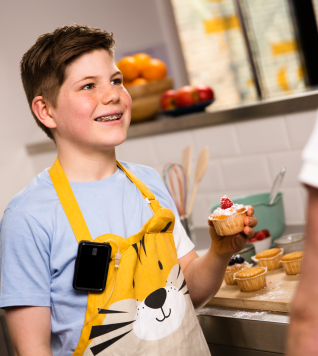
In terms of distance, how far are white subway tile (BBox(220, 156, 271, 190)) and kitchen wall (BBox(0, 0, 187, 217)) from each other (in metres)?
1.03

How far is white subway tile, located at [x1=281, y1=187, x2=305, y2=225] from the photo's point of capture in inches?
67.7

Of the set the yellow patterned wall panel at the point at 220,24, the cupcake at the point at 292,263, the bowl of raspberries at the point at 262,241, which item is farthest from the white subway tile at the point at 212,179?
the yellow patterned wall panel at the point at 220,24

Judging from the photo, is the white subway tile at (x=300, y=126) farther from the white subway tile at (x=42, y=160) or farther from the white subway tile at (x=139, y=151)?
the white subway tile at (x=42, y=160)

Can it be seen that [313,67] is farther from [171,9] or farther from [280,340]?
[280,340]

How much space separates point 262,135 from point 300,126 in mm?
149

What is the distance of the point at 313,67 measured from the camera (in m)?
3.02

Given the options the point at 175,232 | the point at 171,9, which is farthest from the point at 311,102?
the point at 171,9

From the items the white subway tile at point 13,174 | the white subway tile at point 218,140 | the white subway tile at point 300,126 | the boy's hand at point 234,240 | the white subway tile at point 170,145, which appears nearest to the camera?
the boy's hand at point 234,240

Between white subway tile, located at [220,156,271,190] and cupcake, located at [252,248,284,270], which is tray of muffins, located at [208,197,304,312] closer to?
cupcake, located at [252,248,284,270]

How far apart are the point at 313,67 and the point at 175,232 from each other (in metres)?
2.30

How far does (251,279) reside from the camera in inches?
45.1

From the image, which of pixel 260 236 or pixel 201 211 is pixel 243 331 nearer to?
pixel 260 236

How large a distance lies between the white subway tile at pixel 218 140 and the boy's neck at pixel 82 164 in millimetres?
884

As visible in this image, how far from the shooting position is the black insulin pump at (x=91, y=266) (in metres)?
0.89
